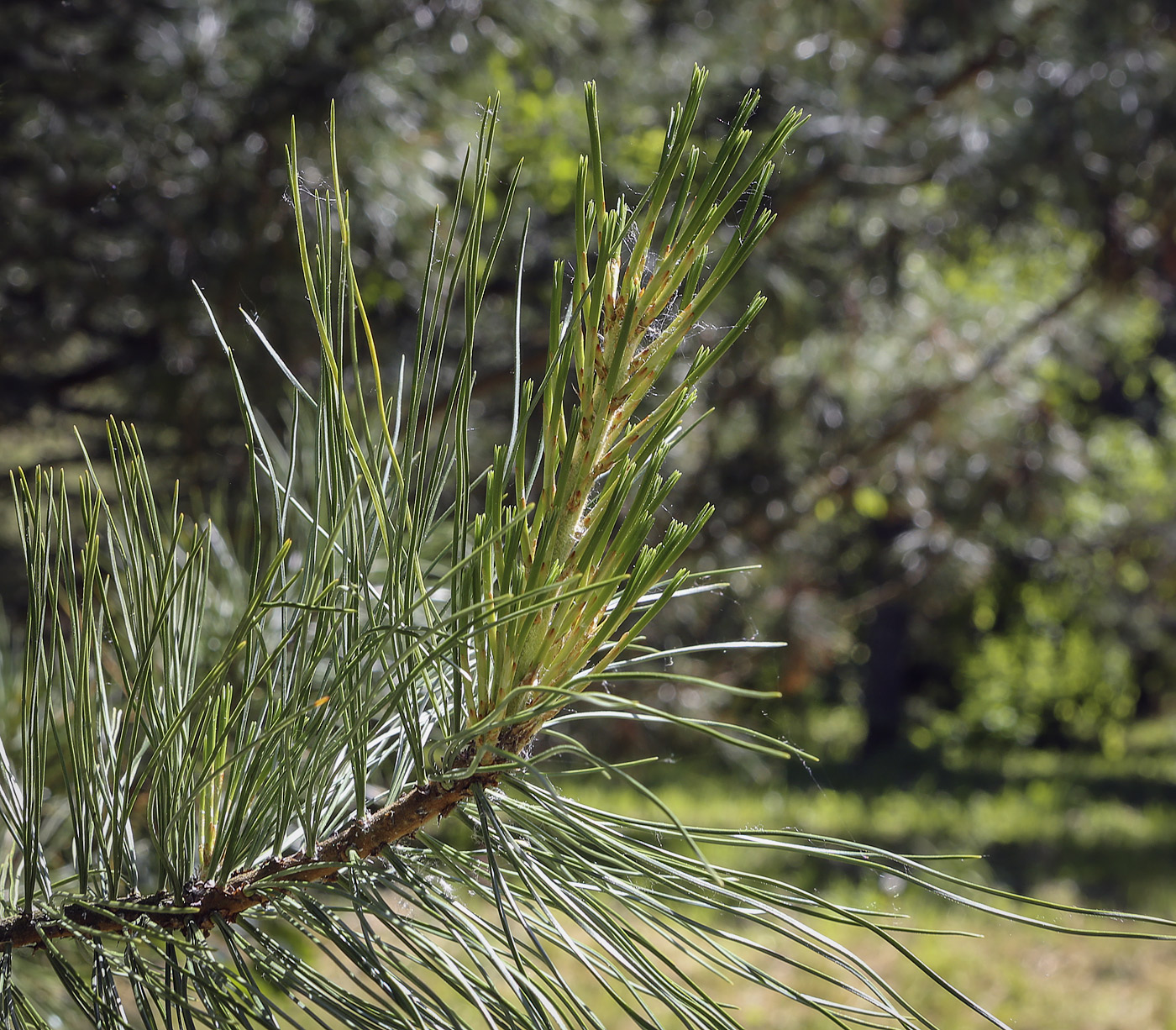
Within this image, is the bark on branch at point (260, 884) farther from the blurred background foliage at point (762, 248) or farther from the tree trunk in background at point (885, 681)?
the tree trunk in background at point (885, 681)

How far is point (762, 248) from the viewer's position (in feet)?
5.34

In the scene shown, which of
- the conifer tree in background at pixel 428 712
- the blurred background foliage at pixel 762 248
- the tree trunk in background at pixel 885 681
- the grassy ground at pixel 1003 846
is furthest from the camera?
the tree trunk in background at pixel 885 681

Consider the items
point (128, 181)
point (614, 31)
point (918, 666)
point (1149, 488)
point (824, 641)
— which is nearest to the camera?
point (128, 181)

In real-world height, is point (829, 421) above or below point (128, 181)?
below

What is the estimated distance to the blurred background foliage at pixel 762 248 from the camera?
3.62 ft

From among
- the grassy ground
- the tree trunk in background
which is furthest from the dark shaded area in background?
the tree trunk in background

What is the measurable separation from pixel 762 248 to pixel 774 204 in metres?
0.08

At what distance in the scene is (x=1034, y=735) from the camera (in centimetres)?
717

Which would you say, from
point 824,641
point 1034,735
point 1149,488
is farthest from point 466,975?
point 1034,735

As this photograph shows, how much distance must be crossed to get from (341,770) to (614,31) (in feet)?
4.98

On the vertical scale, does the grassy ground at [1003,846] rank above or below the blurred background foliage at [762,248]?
below

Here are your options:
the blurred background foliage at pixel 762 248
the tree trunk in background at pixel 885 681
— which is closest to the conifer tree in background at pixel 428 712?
the blurred background foliage at pixel 762 248

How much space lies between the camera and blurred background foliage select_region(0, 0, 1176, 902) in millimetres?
1104

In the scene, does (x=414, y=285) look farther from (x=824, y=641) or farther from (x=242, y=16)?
(x=824, y=641)
